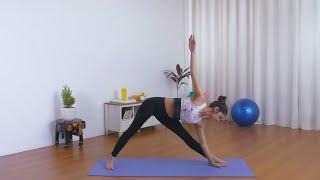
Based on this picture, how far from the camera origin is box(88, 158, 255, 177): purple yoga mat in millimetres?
3320

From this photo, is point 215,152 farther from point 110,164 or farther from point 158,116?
point 110,164

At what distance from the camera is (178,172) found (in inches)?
133

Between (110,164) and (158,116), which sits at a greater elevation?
(158,116)

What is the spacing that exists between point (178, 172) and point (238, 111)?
2.44 meters

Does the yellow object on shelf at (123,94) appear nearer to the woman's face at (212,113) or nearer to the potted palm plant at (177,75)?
the potted palm plant at (177,75)

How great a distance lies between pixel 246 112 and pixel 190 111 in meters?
2.29

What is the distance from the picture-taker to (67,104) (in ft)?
14.8

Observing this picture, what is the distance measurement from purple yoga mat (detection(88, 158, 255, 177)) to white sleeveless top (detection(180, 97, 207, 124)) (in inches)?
19.0

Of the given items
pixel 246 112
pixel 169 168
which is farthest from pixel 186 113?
pixel 246 112

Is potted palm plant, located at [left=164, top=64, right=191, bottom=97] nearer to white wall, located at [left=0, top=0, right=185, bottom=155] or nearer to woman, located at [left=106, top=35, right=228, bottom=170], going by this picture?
white wall, located at [left=0, top=0, right=185, bottom=155]

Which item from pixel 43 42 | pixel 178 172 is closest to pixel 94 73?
pixel 43 42

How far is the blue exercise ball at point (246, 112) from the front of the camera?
215 inches

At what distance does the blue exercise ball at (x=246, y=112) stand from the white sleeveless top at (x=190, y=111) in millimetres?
2213

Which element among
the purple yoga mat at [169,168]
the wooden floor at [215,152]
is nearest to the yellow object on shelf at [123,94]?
the wooden floor at [215,152]
